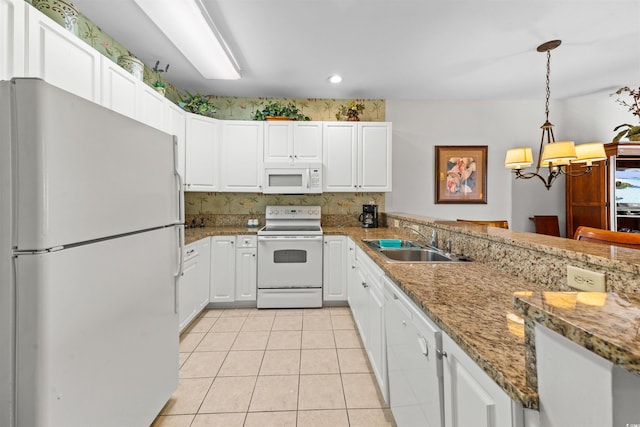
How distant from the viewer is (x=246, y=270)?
325 centimetres

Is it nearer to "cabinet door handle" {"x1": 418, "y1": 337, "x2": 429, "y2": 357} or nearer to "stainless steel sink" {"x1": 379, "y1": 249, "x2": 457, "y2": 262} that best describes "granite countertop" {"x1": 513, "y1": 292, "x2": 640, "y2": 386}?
"cabinet door handle" {"x1": 418, "y1": 337, "x2": 429, "y2": 357}

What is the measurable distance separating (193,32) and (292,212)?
2130mm

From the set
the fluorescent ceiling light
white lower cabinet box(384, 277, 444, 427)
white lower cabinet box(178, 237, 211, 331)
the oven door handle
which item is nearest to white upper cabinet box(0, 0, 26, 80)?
the fluorescent ceiling light

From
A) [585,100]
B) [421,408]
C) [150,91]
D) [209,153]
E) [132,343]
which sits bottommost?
[421,408]

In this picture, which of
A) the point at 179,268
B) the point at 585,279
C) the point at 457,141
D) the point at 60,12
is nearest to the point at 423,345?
the point at 585,279

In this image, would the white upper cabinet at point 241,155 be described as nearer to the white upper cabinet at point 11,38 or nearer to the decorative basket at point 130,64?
the decorative basket at point 130,64

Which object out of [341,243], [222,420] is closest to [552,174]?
[341,243]

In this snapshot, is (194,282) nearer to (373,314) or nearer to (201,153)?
(201,153)

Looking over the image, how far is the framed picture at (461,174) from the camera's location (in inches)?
159

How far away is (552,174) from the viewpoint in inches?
118

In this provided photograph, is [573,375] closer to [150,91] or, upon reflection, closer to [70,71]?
[70,71]

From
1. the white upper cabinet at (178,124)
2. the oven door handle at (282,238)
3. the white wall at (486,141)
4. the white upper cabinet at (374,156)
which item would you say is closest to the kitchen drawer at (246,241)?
the oven door handle at (282,238)

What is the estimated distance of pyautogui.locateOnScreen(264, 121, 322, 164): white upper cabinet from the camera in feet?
11.6

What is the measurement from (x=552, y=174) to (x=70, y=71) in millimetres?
4091
